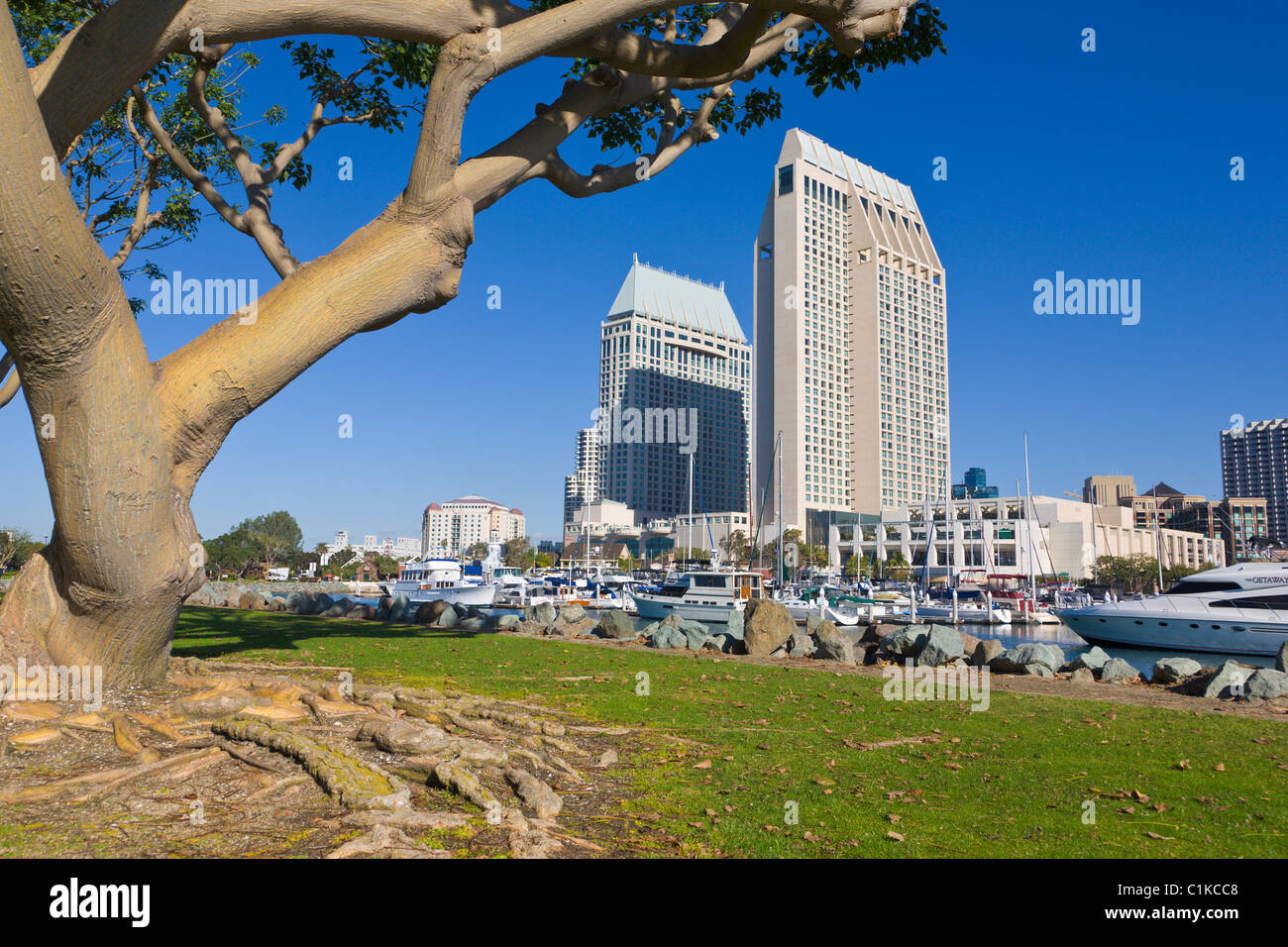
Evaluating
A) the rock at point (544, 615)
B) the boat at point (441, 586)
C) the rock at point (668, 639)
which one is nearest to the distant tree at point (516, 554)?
the boat at point (441, 586)

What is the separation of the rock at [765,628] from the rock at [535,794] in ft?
45.8

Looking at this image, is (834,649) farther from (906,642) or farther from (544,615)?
(544,615)

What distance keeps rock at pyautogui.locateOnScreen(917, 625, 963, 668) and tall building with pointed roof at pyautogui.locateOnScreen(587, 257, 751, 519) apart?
159 metres

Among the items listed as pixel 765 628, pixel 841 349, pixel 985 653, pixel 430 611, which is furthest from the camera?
pixel 841 349

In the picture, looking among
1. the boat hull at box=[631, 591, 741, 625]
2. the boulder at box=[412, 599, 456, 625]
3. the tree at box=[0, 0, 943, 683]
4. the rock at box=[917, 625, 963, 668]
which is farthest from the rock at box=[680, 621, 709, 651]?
the boat hull at box=[631, 591, 741, 625]

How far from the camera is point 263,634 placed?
57.2ft

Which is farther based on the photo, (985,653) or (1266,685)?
(985,653)

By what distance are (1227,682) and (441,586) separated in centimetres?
4575

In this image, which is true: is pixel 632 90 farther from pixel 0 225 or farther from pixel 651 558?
pixel 651 558

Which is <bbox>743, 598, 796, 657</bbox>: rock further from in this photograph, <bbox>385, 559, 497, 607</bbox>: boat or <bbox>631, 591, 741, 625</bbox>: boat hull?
<bbox>385, 559, 497, 607</bbox>: boat

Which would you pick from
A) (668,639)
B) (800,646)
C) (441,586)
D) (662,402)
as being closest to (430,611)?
(668,639)

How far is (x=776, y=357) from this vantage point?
471ft
